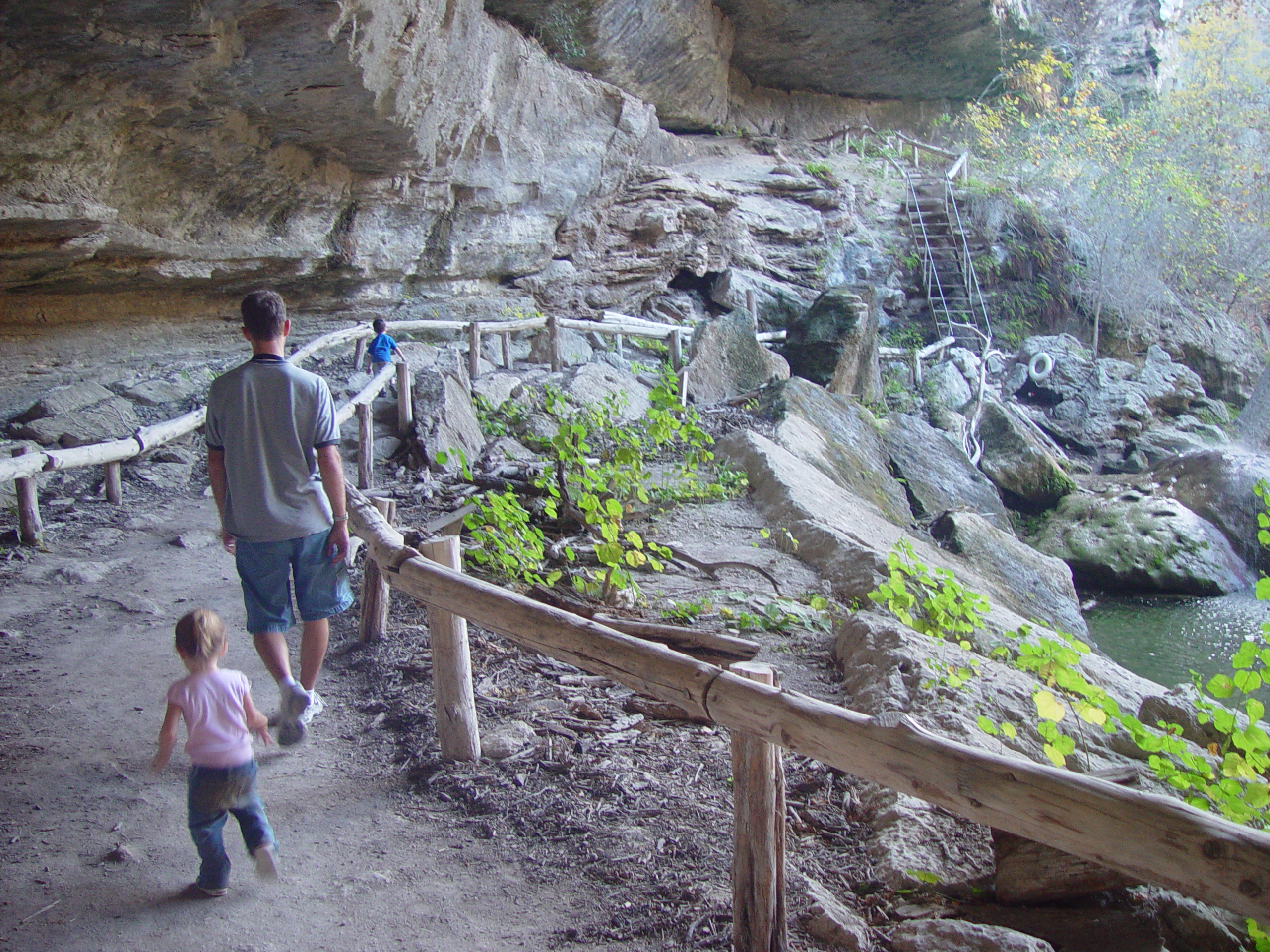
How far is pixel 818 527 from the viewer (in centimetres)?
609

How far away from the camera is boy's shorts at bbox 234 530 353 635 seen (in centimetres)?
307

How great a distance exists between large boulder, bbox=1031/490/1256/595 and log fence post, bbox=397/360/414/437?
288 inches

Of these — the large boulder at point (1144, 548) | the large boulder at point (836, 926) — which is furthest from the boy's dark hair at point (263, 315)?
the large boulder at point (1144, 548)

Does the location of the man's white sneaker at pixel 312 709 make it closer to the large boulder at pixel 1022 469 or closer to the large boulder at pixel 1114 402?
the large boulder at pixel 1022 469

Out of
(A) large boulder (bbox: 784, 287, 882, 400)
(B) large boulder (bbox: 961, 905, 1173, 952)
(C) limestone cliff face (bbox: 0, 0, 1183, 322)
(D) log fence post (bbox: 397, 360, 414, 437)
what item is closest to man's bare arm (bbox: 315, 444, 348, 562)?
(B) large boulder (bbox: 961, 905, 1173, 952)

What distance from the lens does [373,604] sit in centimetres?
427

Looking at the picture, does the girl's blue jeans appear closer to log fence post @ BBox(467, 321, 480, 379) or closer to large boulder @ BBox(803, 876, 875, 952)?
large boulder @ BBox(803, 876, 875, 952)

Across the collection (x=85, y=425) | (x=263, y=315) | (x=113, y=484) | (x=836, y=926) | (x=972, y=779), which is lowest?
(x=836, y=926)

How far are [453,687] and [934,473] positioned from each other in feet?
25.4

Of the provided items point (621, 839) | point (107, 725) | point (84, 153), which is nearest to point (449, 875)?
point (621, 839)

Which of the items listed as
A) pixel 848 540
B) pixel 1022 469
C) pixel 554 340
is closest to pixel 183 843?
pixel 848 540

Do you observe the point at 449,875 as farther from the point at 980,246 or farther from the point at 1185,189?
the point at 1185,189

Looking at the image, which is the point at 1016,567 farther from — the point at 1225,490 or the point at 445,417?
the point at 1225,490

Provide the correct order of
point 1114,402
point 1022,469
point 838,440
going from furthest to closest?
point 1114,402 → point 1022,469 → point 838,440
